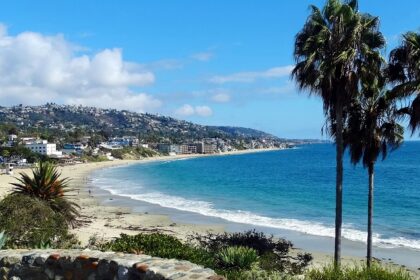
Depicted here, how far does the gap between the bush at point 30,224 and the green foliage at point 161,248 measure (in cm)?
298

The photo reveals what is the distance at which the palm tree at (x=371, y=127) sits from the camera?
48.1ft

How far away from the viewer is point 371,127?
49.2 ft

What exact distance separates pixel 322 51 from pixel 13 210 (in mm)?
10572

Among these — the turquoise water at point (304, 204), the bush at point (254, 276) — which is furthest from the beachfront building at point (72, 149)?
the bush at point (254, 276)

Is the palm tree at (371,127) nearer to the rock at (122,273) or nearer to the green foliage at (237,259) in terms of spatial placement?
the green foliage at (237,259)

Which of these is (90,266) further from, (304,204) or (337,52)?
(304,204)

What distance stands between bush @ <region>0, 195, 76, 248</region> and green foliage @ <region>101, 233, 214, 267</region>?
9.76 ft

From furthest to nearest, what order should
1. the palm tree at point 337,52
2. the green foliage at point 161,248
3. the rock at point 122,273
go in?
the palm tree at point 337,52, the green foliage at point 161,248, the rock at point 122,273

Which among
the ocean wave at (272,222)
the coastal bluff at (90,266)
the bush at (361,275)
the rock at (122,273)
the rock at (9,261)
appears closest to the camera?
the coastal bluff at (90,266)

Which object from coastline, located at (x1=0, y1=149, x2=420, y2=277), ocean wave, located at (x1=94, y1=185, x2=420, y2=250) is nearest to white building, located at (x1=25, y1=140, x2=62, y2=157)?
ocean wave, located at (x1=94, y1=185, x2=420, y2=250)

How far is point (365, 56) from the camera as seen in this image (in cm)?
1389

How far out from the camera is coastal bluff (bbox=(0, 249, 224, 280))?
630 centimetres

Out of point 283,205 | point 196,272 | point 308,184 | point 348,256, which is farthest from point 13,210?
point 308,184

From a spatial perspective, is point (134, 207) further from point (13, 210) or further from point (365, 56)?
point (365, 56)
